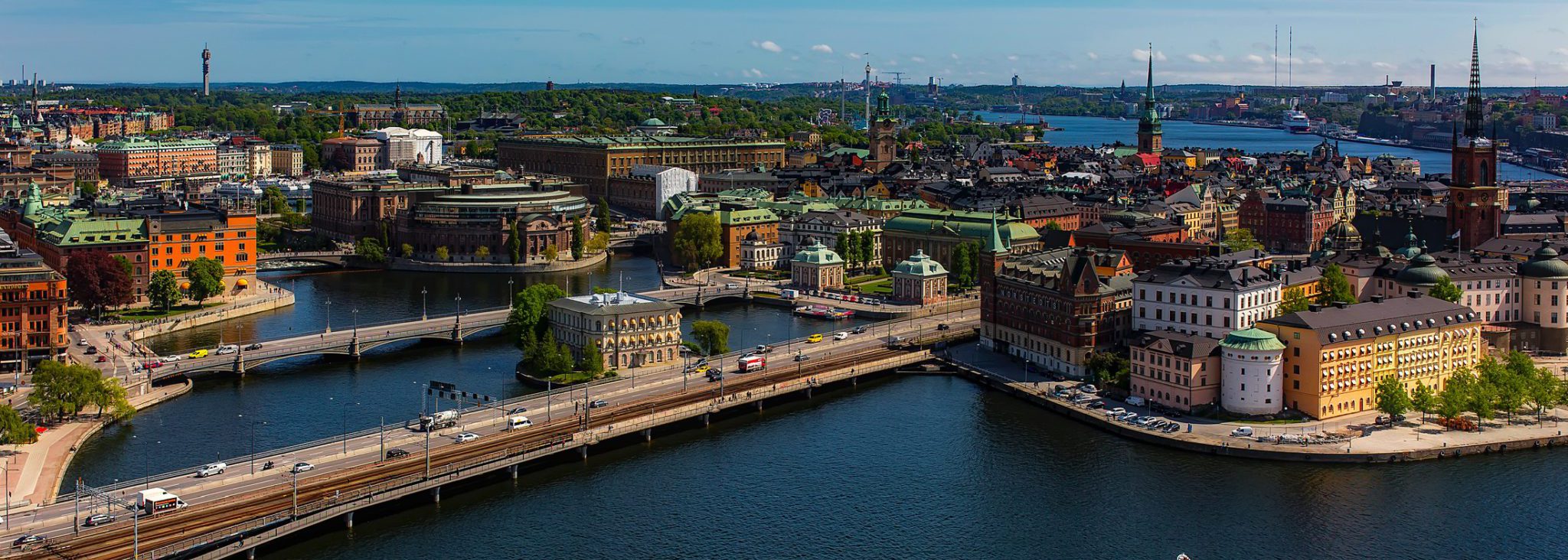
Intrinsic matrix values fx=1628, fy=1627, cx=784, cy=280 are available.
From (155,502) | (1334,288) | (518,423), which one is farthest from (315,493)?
(1334,288)

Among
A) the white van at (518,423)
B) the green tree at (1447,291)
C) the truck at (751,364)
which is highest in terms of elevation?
the green tree at (1447,291)

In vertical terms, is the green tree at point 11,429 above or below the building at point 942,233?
below

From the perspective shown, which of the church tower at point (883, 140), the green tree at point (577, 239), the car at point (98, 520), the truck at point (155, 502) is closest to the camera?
the car at point (98, 520)

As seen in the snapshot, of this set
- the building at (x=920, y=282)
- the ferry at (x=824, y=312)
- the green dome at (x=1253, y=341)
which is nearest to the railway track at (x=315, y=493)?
Answer: the green dome at (x=1253, y=341)

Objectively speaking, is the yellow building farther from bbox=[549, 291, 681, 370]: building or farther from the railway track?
bbox=[549, 291, 681, 370]: building

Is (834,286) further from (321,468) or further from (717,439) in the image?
(321,468)

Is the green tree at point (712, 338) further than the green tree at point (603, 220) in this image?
No

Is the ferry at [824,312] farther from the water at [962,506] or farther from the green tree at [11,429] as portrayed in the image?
the green tree at [11,429]

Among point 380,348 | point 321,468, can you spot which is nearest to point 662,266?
point 380,348
